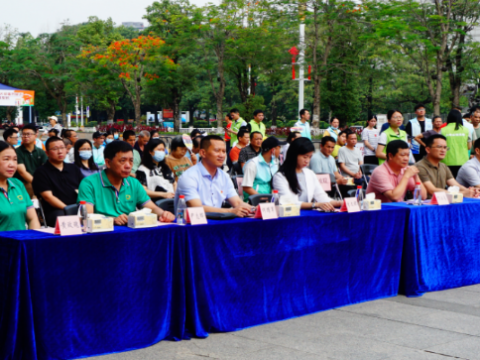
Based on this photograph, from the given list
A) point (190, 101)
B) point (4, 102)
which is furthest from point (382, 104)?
point (190, 101)

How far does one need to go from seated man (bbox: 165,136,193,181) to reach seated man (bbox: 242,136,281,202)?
3.49 feet

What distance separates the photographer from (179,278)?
3928 mm

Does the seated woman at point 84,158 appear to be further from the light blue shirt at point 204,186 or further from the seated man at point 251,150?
the light blue shirt at point 204,186

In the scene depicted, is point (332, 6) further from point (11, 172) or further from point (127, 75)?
point (11, 172)

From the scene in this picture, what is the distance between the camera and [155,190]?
7.51 metres

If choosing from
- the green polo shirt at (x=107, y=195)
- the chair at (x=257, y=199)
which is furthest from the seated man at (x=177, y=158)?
the green polo shirt at (x=107, y=195)

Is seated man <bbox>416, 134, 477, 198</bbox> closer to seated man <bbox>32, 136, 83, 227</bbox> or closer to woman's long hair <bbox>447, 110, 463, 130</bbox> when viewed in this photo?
woman's long hair <bbox>447, 110, 463, 130</bbox>

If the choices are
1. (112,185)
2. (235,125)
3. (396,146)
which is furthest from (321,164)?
(112,185)

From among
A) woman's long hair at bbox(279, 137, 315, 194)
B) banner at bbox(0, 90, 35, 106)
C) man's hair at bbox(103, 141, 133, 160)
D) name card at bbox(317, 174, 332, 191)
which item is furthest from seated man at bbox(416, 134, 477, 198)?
banner at bbox(0, 90, 35, 106)

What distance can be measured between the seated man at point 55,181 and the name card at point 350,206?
2.73 meters

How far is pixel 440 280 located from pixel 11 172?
363 cm

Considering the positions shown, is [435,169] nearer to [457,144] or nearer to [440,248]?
[440,248]

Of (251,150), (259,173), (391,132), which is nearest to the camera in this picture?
(259,173)

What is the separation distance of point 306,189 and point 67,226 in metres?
2.63
